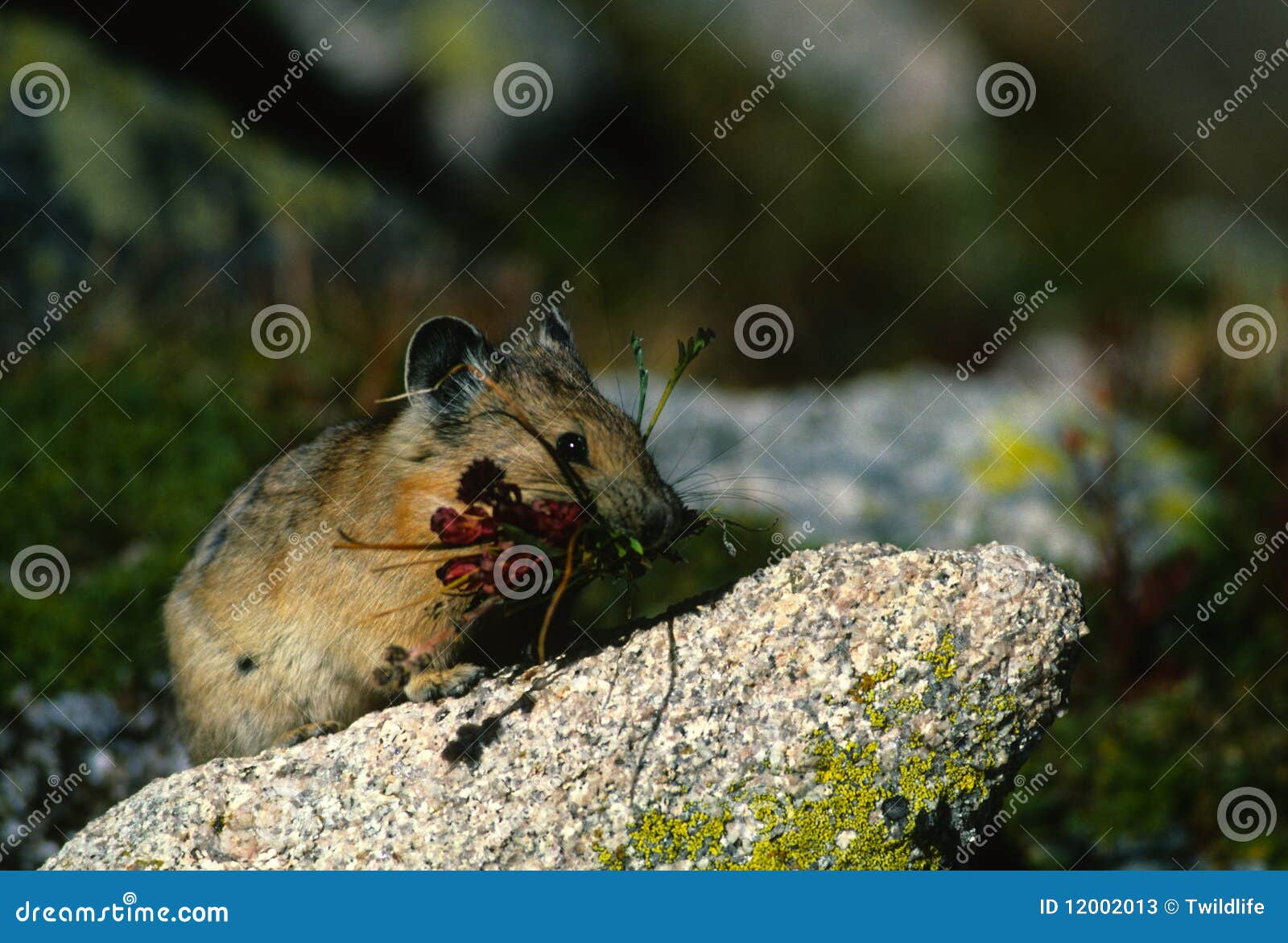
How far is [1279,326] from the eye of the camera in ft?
49.7

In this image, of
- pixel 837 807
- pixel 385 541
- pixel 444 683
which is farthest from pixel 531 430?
pixel 837 807

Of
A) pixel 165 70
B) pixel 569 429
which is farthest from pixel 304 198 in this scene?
pixel 569 429

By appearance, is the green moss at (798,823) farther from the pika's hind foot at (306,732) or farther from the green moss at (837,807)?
the pika's hind foot at (306,732)

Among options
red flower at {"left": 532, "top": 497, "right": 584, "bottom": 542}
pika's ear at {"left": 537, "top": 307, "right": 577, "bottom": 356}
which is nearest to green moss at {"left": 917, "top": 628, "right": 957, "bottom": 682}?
red flower at {"left": 532, "top": 497, "right": 584, "bottom": 542}

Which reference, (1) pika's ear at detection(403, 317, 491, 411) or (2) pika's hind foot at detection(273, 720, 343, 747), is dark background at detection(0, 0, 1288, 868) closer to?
(2) pika's hind foot at detection(273, 720, 343, 747)

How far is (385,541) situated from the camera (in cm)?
550

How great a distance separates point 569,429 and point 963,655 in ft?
6.29

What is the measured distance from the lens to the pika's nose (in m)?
4.98

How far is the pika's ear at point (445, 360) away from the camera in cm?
541

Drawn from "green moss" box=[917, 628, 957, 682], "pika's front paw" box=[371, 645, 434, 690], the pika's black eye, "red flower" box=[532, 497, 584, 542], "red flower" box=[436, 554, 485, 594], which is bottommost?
"pika's front paw" box=[371, 645, 434, 690]

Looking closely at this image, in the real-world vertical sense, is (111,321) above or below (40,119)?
below

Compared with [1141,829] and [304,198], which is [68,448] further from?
[1141,829]

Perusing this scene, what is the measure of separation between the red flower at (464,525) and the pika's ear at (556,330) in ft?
5.34

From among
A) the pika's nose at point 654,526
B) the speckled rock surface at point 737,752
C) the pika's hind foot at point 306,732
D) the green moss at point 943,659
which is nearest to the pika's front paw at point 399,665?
the speckled rock surface at point 737,752
